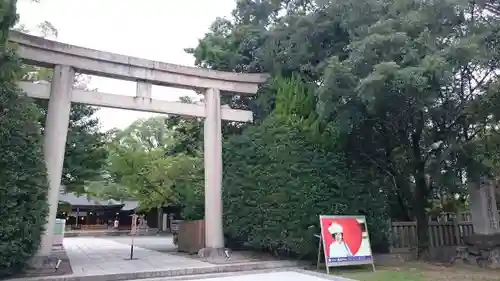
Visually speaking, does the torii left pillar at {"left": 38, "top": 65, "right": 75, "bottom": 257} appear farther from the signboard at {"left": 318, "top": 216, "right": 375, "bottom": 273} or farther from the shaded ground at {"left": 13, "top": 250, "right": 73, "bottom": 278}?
the signboard at {"left": 318, "top": 216, "right": 375, "bottom": 273}

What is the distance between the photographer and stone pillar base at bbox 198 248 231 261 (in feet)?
36.2

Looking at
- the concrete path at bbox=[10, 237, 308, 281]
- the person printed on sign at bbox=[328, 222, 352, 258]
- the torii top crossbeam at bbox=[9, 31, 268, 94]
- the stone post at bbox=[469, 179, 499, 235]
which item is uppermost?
the torii top crossbeam at bbox=[9, 31, 268, 94]

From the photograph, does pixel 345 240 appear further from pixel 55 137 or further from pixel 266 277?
pixel 55 137

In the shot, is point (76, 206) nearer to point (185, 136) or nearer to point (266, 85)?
point (185, 136)

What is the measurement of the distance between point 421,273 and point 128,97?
8487 mm

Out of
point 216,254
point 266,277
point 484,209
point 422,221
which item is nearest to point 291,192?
point 266,277

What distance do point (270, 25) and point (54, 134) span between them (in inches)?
314

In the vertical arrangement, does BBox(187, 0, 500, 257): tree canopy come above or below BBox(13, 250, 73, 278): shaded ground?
above

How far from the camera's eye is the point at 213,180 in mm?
11633

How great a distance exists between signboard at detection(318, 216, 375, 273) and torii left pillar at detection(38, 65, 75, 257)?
6339 mm

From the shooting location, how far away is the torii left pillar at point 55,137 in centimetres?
937

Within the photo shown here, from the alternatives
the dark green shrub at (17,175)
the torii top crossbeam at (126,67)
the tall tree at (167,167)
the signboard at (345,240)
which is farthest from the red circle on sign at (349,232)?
the dark green shrub at (17,175)

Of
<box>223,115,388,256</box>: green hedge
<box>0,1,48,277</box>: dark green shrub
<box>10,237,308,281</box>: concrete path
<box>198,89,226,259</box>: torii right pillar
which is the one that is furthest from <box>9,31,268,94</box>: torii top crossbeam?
<box>10,237,308,281</box>: concrete path

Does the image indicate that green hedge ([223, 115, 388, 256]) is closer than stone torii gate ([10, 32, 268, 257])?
No
